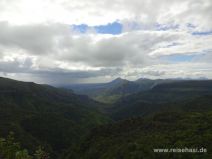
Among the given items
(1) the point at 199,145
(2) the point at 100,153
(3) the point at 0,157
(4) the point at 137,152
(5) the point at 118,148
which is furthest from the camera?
(2) the point at 100,153

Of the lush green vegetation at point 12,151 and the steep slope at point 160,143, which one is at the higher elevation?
the lush green vegetation at point 12,151

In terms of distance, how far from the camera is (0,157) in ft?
76.2

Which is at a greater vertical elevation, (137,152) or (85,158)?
(137,152)

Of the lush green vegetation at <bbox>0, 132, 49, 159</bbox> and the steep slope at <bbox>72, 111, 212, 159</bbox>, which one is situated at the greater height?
the lush green vegetation at <bbox>0, 132, 49, 159</bbox>

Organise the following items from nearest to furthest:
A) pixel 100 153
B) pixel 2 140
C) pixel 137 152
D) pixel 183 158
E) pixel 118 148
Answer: pixel 2 140
pixel 183 158
pixel 137 152
pixel 118 148
pixel 100 153

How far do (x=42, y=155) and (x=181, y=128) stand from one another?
561ft

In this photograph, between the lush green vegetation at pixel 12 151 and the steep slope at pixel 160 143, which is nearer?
the lush green vegetation at pixel 12 151

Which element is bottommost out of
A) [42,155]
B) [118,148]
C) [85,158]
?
[85,158]

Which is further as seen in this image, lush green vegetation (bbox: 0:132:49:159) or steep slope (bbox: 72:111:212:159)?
steep slope (bbox: 72:111:212:159)

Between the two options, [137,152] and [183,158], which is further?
[137,152]

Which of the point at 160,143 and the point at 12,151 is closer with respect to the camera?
the point at 12,151

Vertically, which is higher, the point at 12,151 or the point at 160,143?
the point at 12,151

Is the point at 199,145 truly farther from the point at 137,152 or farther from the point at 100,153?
the point at 100,153

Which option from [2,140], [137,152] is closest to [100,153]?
[137,152]
